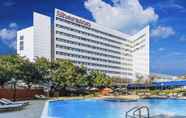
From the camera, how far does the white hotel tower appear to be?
213ft

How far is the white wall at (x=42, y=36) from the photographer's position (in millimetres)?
63688

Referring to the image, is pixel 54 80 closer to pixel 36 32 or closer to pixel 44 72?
pixel 44 72

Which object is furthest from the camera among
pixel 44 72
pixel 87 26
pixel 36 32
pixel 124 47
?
pixel 124 47

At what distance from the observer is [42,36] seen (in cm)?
6506

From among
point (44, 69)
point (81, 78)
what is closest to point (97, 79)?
point (81, 78)

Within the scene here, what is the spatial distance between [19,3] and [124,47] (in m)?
47.1

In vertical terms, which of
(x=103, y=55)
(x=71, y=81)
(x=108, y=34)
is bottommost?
(x=71, y=81)

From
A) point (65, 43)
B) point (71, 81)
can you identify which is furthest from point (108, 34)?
point (71, 81)

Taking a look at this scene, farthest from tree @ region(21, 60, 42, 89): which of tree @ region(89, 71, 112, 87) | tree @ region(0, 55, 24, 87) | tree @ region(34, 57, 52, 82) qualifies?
tree @ region(89, 71, 112, 87)

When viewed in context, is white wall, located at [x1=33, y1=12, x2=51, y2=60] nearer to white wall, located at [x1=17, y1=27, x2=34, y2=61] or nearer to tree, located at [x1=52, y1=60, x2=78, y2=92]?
white wall, located at [x1=17, y1=27, x2=34, y2=61]

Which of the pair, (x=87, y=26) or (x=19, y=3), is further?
(x=87, y=26)

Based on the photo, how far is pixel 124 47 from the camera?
310 feet

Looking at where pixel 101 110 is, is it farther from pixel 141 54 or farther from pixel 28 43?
pixel 141 54

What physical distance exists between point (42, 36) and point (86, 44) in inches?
592
